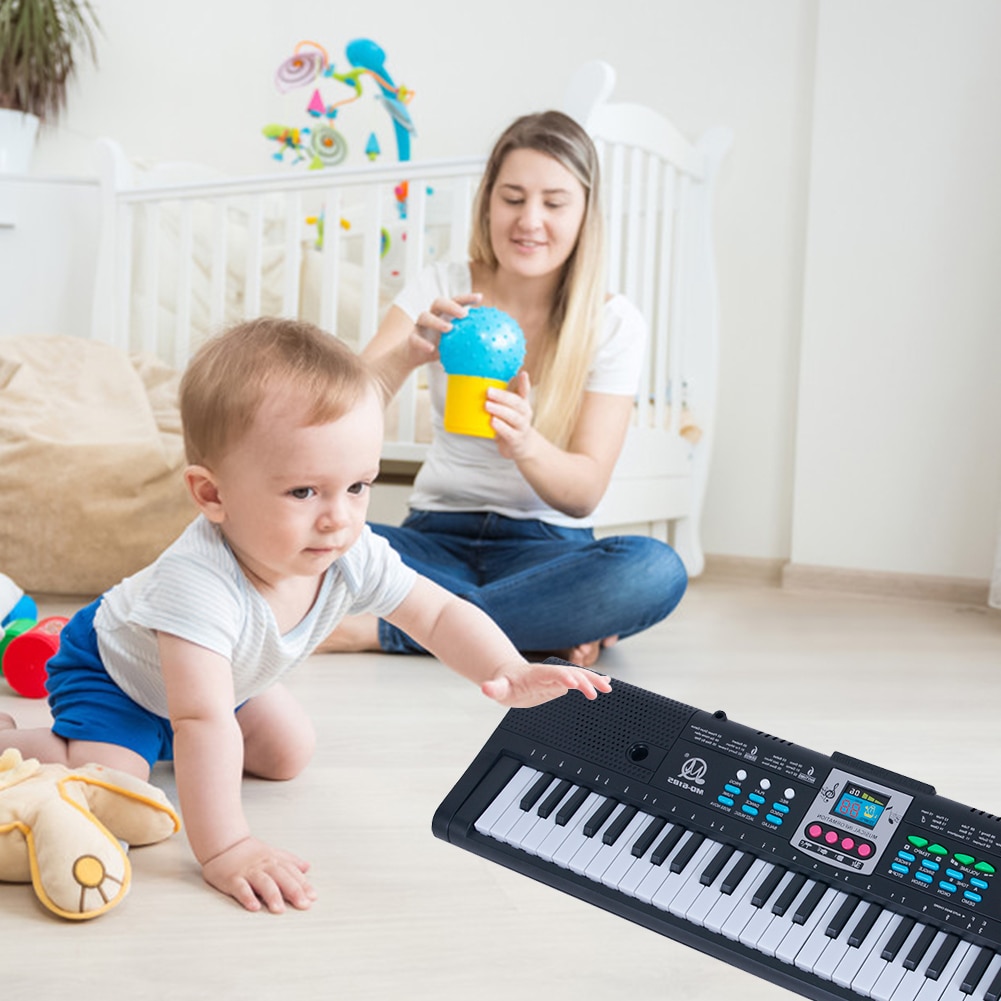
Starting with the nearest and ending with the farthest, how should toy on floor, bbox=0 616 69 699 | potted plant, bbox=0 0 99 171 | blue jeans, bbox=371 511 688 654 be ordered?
toy on floor, bbox=0 616 69 699, blue jeans, bbox=371 511 688 654, potted plant, bbox=0 0 99 171

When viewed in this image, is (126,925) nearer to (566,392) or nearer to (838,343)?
(566,392)

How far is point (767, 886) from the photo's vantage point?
2.12 feet

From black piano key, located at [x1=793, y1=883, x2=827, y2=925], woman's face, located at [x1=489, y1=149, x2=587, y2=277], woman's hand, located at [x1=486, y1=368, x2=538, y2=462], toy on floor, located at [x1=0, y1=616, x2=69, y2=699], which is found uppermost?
woman's face, located at [x1=489, y1=149, x2=587, y2=277]

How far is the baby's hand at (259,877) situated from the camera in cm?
75

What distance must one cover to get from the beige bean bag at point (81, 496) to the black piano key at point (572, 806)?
1325mm

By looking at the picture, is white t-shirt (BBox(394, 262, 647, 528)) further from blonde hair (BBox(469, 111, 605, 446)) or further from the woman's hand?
the woman's hand

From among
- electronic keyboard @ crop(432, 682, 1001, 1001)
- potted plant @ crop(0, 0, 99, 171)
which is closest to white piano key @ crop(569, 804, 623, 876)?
electronic keyboard @ crop(432, 682, 1001, 1001)

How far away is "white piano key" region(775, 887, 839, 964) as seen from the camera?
2.02 feet

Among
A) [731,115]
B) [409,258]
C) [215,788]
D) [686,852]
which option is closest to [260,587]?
[215,788]

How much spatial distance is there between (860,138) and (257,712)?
1.77 meters

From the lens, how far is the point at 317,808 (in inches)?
37.4

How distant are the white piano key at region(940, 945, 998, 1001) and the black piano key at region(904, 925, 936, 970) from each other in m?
0.02

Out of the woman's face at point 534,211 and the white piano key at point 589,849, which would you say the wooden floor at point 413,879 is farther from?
the woman's face at point 534,211

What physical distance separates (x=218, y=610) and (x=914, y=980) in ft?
1.58
